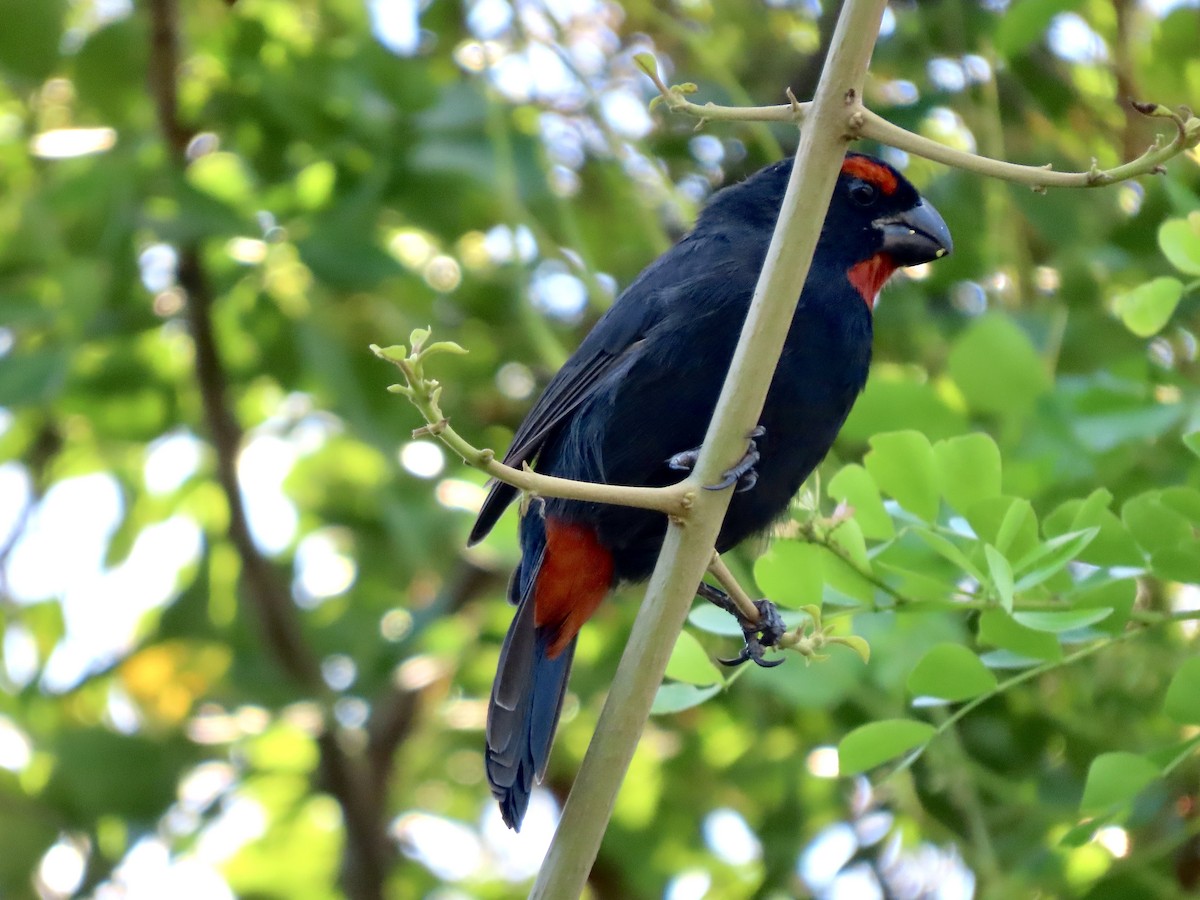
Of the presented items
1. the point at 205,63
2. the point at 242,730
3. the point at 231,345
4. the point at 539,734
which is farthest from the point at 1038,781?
the point at 205,63

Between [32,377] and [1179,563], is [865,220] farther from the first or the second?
[32,377]

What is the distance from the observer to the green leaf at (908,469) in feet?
7.21

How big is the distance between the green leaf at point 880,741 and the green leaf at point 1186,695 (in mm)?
327

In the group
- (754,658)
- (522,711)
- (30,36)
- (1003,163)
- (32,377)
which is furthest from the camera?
(30,36)

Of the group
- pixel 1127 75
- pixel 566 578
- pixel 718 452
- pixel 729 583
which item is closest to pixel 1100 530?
pixel 729 583

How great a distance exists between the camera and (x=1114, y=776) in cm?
211

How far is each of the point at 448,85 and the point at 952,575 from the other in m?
2.12

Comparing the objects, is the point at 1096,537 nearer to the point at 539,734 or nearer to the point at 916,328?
the point at 539,734

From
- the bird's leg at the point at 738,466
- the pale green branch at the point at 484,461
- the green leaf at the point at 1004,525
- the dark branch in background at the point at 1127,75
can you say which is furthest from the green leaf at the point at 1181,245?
the dark branch in background at the point at 1127,75

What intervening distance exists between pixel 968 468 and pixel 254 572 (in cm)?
241

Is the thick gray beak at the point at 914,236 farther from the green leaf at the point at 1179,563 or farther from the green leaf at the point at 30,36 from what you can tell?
the green leaf at the point at 30,36

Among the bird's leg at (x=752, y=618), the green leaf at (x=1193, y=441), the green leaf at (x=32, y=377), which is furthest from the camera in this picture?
the green leaf at (x=32, y=377)

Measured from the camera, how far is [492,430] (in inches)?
172

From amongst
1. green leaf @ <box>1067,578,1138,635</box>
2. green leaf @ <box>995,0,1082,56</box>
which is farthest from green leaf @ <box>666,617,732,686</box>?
green leaf @ <box>995,0,1082,56</box>
